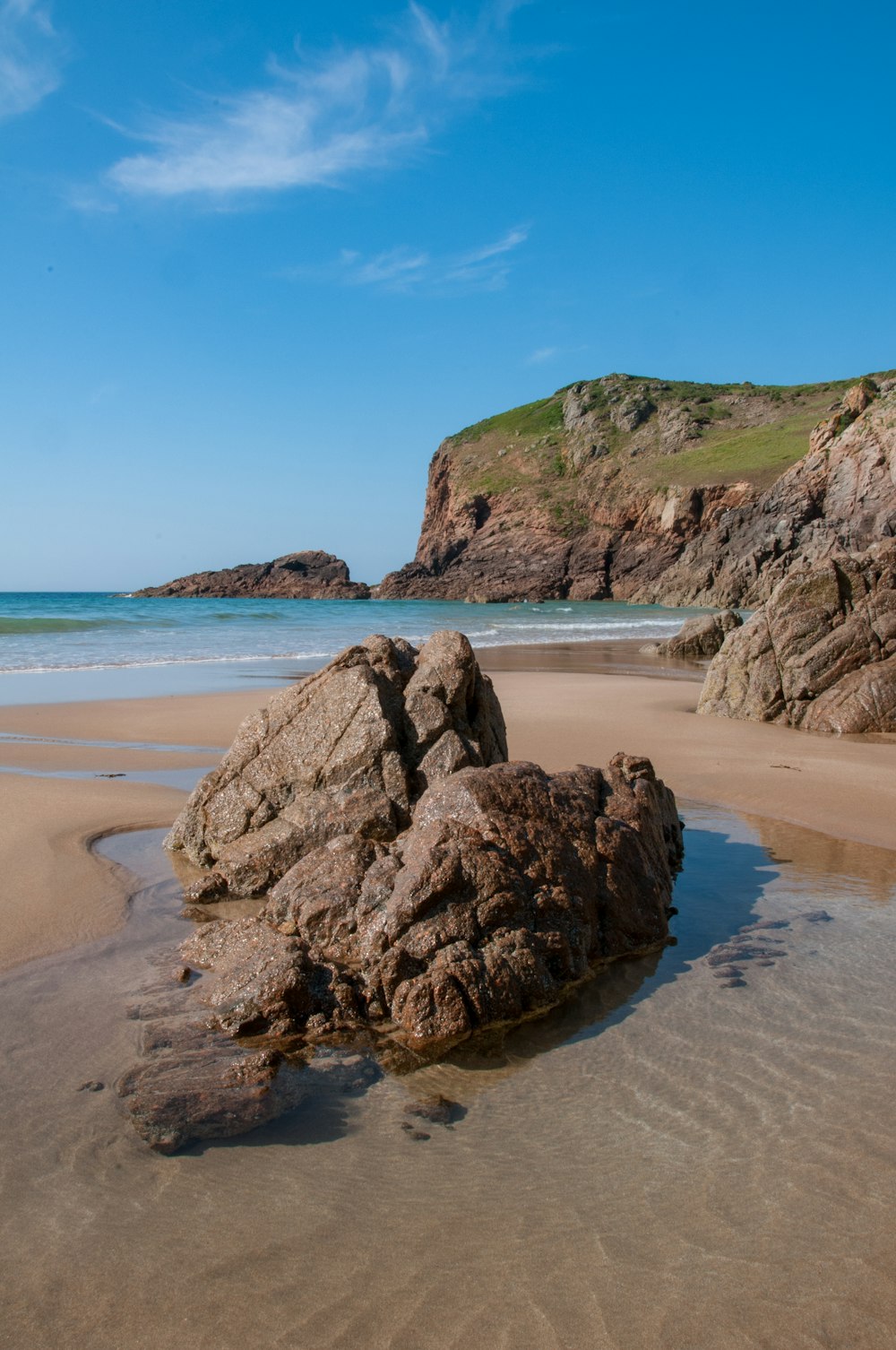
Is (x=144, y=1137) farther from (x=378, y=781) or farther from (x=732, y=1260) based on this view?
(x=378, y=781)

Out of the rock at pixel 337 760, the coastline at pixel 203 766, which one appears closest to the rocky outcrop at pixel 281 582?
the coastline at pixel 203 766

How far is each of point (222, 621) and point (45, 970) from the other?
1603 inches

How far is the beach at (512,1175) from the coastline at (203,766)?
7.9 inches

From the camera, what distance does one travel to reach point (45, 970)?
14.4 ft

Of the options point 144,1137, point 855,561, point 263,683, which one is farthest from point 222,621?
point 144,1137

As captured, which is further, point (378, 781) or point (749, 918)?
point (378, 781)

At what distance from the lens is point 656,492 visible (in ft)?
264

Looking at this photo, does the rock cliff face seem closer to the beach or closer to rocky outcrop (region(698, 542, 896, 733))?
rocky outcrop (region(698, 542, 896, 733))

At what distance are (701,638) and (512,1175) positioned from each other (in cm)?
2024

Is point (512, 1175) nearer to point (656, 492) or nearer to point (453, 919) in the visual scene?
point (453, 919)

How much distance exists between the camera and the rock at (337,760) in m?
5.61

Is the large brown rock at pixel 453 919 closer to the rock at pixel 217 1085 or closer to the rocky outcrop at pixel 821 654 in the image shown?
the rock at pixel 217 1085

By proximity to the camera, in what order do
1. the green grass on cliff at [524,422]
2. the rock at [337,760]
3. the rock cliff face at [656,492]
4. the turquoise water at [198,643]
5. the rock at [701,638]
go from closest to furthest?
1. the rock at [337,760]
2. the turquoise water at [198,643]
3. the rock at [701,638]
4. the rock cliff face at [656,492]
5. the green grass on cliff at [524,422]

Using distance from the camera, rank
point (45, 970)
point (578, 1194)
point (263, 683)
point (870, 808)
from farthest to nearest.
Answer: point (263, 683)
point (870, 808)
point (45, 970)
point (578, 1194)
